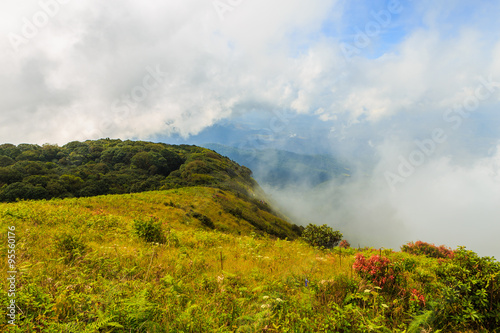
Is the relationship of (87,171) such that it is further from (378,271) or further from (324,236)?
(378,271)

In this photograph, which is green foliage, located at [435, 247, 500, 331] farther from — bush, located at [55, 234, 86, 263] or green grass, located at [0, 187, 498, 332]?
bush, located at [55, 234, 86, 263]

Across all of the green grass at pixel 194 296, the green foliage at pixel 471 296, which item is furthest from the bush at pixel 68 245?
the green foliage at pixel 471 296

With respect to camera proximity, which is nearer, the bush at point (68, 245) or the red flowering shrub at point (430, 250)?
the bush at point (68, 245)

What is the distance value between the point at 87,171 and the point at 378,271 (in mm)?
80035

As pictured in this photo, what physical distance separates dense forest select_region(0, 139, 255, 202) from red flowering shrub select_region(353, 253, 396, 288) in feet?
180

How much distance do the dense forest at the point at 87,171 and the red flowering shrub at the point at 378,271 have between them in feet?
180

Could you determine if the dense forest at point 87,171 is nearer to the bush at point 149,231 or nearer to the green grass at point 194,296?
the bush at point 149,231

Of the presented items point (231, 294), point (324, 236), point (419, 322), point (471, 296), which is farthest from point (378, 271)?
point (324, 236)

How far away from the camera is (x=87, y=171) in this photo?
6681 centimetres

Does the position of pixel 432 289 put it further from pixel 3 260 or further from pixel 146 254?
pixel 3 260

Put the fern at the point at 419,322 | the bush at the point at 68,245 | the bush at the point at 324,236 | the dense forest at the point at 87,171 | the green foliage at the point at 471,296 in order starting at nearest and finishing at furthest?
the fern at the point at 419,322 < the green foliage at the point at 471,296 < the bush at the point at 68,245 < the dense forest at the point at 87,171 < the bush at the point at 324,236

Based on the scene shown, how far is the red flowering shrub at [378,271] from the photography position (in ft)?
17.7

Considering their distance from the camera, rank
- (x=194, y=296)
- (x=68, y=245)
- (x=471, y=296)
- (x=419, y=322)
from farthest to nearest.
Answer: (x=68, y=245) → (x=194, y=296) → (x=471, y=296) → (x=419, y=322)

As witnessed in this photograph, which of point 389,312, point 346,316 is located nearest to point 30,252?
point 346,316
